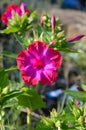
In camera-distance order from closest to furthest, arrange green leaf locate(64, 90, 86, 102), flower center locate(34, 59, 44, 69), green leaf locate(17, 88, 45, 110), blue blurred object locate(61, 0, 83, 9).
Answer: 1. green leaf locate(64, 90, 86, 102)
2. flower center locate(34, 59, 44, 69)
3. green leaf locate(17, 88, 45, 110)
4. blue blurred object locate(61, 0, 83, 9)

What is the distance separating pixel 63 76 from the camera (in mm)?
4258

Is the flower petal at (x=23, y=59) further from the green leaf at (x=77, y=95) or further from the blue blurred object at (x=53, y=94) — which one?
the blue blurred object at (x=53, y=94)

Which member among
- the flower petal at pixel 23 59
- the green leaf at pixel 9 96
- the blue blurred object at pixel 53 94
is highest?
the flower petal at pixel 23 59

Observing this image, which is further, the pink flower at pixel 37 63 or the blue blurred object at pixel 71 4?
the blue blurred object at pixel 71 4

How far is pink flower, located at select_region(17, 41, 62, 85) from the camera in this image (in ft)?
4.74

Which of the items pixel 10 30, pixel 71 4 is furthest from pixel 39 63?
pixel 71 4

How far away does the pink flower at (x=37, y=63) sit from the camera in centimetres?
144

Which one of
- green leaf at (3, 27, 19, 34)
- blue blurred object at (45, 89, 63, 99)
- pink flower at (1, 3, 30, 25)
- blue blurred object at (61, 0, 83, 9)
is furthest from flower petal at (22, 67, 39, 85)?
blue blurred object at (61, 0, 83, 9)

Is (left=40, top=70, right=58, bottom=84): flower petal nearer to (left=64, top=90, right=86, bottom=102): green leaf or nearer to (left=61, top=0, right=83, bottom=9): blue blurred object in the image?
(left=64, top=90, right=86, bottom=102): green leaf

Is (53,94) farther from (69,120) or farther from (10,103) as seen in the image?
(69,120)

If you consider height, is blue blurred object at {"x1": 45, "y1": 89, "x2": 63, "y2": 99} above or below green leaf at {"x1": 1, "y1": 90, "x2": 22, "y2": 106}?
below

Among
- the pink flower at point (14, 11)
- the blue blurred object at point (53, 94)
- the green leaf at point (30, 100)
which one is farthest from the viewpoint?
the blue blurred object at point (53, 94)

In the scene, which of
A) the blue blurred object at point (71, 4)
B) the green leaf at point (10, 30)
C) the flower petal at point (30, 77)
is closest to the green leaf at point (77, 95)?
the flower petal at point (30, 77)

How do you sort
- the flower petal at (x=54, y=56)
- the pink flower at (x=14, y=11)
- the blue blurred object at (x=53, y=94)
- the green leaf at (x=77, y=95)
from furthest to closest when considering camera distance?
the blue blurred object at (x=53, y=94), the pink flower at (x=14, y=11), the flower petal at (x=54, y=56), the green leaf at (x=77, y=95)
